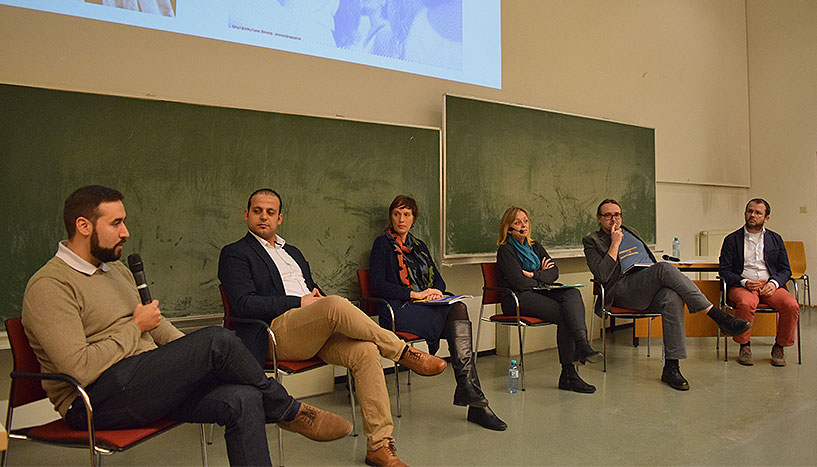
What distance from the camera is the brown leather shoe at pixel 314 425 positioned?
2.14 m

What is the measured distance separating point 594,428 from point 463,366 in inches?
27.3

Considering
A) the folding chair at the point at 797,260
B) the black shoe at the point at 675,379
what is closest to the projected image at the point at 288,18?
the black shoe at the point at 675,379

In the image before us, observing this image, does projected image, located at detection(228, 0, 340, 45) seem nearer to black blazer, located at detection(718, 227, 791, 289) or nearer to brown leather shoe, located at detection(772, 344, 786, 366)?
black blazer, located at detection(718, 227, 791, 289)

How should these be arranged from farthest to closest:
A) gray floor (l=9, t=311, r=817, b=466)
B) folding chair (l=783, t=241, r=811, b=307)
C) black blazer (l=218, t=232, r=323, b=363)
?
folding chair (l=783, t=241, r=811, b=307)
black blazer (l=218, t=232, r=323, b=363)
gray floor (l=9, t=311, r=817, b=466)

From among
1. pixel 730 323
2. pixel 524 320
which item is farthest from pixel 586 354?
Result: pixel 730 323

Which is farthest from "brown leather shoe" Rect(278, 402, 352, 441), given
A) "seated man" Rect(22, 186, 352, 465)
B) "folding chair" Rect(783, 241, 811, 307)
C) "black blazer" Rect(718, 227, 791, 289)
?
"folding chair" Rect(783, 241, 811, 307)

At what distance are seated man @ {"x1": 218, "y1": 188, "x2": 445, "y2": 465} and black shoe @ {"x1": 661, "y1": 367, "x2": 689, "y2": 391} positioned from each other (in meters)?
1.83

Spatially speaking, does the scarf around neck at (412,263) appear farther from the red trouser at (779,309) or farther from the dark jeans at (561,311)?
the red trouser at (779,309)

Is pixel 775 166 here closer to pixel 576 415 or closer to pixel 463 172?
pixel 463 172

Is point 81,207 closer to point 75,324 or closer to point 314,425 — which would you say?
point 75,324

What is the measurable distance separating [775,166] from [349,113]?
6.08m

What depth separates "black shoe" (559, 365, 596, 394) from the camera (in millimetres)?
3543

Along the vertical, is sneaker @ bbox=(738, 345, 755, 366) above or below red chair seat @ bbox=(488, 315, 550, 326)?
below

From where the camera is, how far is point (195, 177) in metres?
3.09
